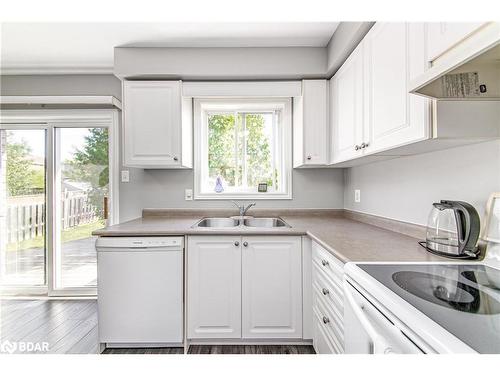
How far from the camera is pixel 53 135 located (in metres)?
2.71

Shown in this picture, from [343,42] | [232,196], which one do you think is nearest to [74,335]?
[232,196]

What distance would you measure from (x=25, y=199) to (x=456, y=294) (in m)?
3.64

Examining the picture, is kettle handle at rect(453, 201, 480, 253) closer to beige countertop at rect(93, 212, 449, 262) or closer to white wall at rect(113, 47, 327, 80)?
beige countertop at rect(93, 212, 449, 262)

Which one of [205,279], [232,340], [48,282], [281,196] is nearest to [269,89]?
[281,196]

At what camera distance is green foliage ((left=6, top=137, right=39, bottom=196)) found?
2.75 m

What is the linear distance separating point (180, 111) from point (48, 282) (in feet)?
7.64

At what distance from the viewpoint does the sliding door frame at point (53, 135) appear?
8.69ft

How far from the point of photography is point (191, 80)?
89.0 inches

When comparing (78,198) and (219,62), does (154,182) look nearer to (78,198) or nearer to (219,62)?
(78,198)

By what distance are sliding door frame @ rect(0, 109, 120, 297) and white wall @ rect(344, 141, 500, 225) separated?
95.9 inches

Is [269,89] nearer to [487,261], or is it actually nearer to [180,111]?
[180,111]

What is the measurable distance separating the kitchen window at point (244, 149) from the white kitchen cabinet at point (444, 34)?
166cm

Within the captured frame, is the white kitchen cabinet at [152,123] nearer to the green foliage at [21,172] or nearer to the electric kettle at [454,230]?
the green foliage at [21,172]

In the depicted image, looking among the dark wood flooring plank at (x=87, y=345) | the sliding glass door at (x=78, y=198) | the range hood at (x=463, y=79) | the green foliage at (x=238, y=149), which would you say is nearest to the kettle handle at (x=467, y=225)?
the range hood at (x=463, y=79)
